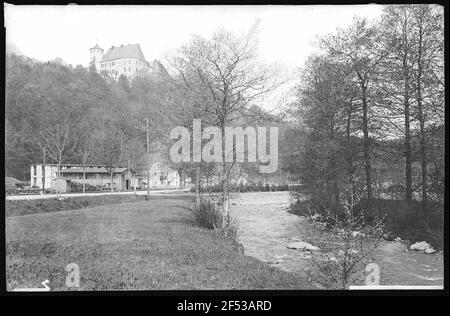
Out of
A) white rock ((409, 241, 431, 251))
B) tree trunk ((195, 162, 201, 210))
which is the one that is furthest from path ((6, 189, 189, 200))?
white rock ((409, 241, 431, 251))

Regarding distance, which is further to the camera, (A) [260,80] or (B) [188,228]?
(B) [188,228]

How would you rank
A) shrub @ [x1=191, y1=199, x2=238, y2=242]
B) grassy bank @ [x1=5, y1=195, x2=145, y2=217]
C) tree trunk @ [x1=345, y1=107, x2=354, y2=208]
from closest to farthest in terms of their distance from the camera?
grassy bank @ [x1=5, y1=195, x2=145, y2=217], tree trunk @ [x1=345, y1=107, x2=354, y2=208], shrub @ [x1=191, y1=199, x2=238, y2=242]

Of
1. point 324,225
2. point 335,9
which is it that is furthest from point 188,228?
point 335,9

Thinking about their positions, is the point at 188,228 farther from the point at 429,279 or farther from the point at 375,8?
the point at 375,8

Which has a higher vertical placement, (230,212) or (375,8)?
(375,8)

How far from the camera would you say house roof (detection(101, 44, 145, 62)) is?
150 inches

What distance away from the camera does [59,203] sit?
12.8 feet

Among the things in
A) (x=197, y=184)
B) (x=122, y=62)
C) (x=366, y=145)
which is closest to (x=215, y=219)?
(x=197, y=184)

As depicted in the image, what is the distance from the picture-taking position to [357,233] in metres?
3.90

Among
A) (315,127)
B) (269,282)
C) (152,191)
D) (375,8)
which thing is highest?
(375,8)

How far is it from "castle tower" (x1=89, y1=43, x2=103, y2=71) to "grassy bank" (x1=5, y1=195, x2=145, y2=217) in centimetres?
164

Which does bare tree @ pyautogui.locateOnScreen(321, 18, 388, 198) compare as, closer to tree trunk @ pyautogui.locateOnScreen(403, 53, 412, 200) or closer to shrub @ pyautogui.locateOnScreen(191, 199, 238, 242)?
tree trunk @ pyautogui.locateOnScreen(403, 53, 412, 200)

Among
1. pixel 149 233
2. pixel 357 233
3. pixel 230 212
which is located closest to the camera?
pixel 357 233

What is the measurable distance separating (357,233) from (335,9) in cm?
261
